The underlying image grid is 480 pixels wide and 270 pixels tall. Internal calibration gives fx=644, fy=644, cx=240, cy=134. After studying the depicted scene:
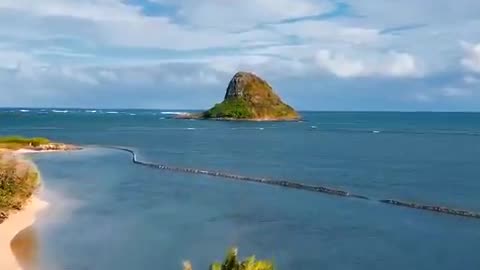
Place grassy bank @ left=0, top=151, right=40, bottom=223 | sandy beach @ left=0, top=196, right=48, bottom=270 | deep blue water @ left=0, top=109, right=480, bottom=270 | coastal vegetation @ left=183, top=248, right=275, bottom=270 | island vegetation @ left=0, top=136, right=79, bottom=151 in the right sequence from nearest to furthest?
1. coastal vegetation @ left=183, top=248, right=275, bottom=270
2. sandy beach @ left=0, top=196, right=48, bottom=270
3. deep blue water @ left=0, top=109, right=480, bottom=270
4. grassy bank @ left=0, top=151, right=40, bottom=223
5. island vegetation @ left=0, top=136, right=79, bottom=151

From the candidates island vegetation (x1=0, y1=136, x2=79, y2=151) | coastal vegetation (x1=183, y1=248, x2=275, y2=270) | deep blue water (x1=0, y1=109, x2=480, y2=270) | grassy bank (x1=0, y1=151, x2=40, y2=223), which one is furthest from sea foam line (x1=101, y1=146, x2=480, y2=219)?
coastal vegetation (x1=183, y1=248, x2=275, y2=270)

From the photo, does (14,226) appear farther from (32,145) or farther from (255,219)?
(32,145)

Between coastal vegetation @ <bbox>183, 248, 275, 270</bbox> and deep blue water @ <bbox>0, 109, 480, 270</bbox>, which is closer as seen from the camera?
coastal vegetation @ <bbox>183, 248, 275, 270</bbox>

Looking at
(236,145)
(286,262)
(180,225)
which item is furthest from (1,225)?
(236,145)

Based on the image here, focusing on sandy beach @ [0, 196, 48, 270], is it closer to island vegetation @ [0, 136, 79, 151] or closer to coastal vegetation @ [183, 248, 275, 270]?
coastal vegetation @ [183, 248, 275, 270]

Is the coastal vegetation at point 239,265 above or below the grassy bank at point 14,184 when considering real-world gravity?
above

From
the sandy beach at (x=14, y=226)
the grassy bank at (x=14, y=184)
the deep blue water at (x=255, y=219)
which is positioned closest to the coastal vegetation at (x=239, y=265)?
the deep blue water at (x=255, y=219)

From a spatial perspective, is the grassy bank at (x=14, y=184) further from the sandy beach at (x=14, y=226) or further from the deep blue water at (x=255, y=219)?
the deep blue water at (x=255, y=219)
